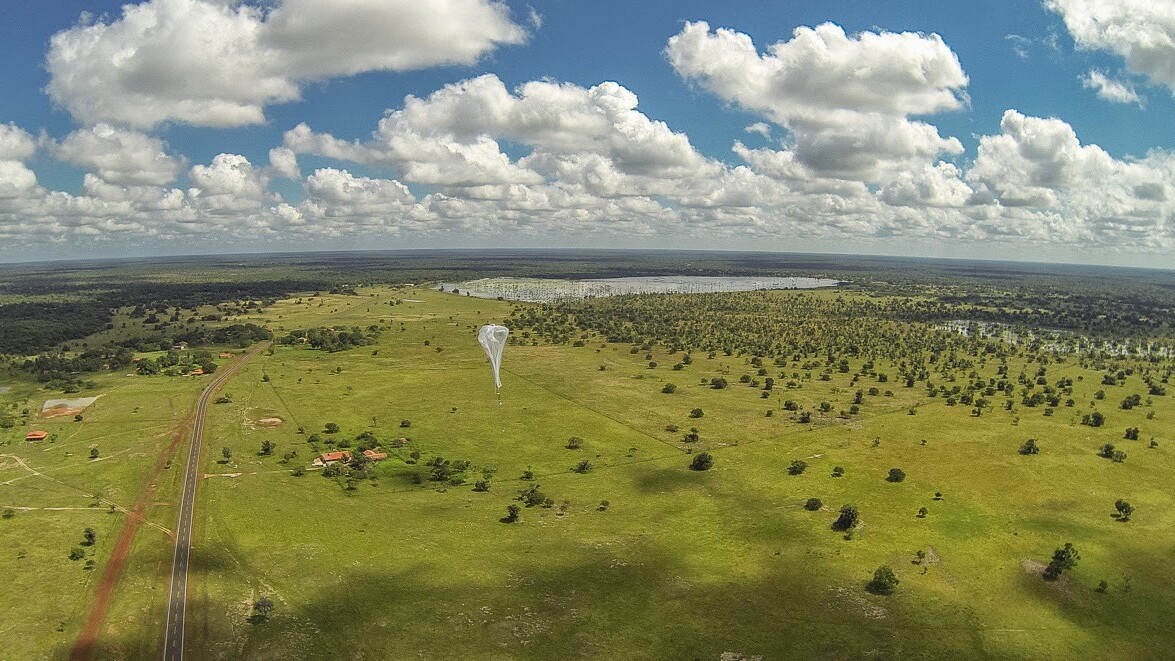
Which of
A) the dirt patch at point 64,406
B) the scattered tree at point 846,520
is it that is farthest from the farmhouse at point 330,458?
the scattered tree at point 846,520

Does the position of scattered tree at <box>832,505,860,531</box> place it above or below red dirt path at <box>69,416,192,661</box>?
above

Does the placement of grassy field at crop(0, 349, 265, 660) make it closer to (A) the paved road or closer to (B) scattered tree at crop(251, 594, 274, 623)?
(A) the paved road

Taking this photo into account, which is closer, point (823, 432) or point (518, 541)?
point (518, 541)

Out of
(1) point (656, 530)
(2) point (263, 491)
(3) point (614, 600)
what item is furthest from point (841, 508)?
(2) point (263, 491)

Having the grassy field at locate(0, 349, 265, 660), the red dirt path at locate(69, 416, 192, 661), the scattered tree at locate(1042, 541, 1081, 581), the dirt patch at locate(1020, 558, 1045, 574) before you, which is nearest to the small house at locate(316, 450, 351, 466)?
the grassy field at locate(0, 349, 265, 660)

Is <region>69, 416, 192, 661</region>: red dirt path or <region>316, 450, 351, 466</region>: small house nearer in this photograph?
<region>69, 416, 192, 661</region>: red dirt path

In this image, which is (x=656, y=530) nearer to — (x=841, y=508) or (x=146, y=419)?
(x=841, y=508)

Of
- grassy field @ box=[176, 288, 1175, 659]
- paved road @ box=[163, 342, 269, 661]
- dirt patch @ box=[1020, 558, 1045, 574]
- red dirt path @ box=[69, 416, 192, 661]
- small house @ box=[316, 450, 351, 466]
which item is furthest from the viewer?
small house @ box=[316, 450, 351, 466]
